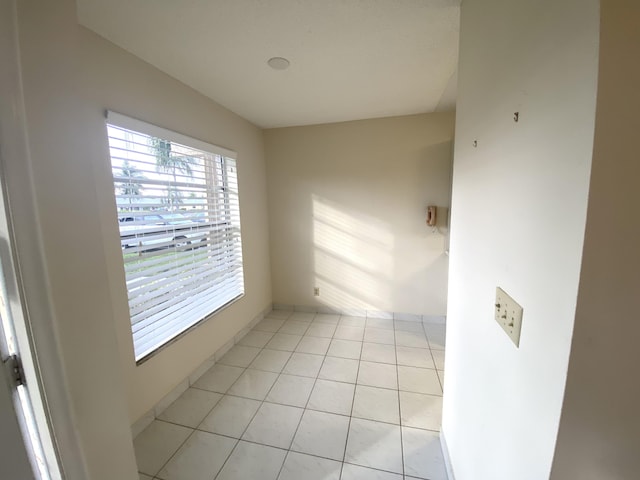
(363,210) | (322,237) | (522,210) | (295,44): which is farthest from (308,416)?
(295,44)

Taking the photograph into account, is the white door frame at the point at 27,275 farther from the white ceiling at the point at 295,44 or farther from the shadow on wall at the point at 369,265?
the shadow on wall at the point at 369,265

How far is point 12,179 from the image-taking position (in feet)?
2.07

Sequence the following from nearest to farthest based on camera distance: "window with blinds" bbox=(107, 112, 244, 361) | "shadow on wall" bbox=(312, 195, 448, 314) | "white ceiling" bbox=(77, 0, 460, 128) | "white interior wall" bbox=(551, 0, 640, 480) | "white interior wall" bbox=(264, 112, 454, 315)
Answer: "white interior wall" bbox=(551, 0, 640, 480), "white ceiling" bbox=(77, 0, 460, 128), "window with blinds" bbox=(107, 112, 244, 361), "white interior wall" bbox=(264, 112, 454, 315), "shadow on wall" bbox=(312, 195, 448, 314)

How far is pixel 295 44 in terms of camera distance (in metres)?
1.47

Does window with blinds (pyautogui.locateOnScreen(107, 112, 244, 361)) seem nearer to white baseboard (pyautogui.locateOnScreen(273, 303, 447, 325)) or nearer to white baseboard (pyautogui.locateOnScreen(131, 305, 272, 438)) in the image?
white baseboard (pyautogui.locateOnScreen(131, 305, 272, 438))

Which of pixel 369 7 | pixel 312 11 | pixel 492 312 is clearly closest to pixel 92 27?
pixel 312 11

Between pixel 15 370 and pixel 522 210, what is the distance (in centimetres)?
145

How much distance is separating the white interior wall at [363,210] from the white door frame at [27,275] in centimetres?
259

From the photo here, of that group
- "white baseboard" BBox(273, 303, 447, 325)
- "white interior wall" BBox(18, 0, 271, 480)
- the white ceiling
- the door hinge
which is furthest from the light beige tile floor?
the white ceiling

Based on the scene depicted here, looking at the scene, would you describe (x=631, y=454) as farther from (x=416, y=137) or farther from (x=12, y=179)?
(x=416, y=137)

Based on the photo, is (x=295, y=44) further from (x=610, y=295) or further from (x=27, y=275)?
(x=610, y=295)

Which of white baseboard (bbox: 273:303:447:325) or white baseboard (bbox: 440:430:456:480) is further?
white baseboard (bbox: 273:303:447:325)

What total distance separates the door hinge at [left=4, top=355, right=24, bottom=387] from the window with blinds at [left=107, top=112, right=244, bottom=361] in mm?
903

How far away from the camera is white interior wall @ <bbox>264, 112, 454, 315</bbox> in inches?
110
